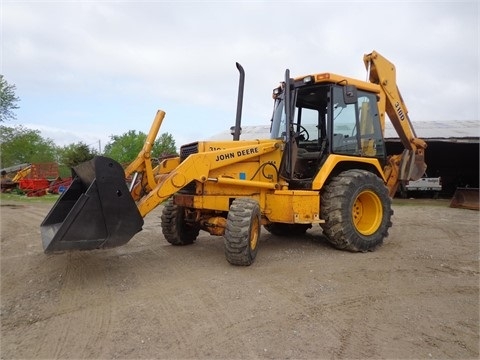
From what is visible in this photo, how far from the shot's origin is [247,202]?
541 centimetres

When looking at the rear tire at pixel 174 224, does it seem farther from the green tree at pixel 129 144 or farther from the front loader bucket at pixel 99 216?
the green tree at pixel 129 144

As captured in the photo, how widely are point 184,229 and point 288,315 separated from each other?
3369 millimetres

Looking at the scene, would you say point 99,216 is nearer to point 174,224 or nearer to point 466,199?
point 174,224

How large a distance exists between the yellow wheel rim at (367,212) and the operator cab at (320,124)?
76 cm

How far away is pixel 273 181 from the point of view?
635cm

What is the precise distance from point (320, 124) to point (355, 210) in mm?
1638

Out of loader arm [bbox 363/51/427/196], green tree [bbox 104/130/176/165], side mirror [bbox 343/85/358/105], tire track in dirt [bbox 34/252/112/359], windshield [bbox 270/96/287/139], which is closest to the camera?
tire track in dirt [bbox 34/252/112/359]

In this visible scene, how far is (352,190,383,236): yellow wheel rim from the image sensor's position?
6.66 metres

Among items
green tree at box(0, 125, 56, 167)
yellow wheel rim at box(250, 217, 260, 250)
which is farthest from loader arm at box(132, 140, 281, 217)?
green tree at box(0, 125, 56, 167)

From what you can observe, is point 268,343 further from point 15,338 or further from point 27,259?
→ point 27,259

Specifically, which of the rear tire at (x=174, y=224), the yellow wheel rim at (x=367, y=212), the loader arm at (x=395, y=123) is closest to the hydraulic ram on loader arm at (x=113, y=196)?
the rear tire at (x=174, y=224)

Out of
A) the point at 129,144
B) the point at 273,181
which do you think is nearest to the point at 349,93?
the point at 273,181

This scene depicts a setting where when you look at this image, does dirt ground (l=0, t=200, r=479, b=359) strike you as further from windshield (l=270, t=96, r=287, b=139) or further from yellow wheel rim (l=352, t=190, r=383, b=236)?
windshield (l=270, t=96, r=287, b=139)

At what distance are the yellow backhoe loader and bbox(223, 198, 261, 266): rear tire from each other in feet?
0.04
